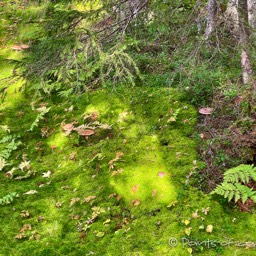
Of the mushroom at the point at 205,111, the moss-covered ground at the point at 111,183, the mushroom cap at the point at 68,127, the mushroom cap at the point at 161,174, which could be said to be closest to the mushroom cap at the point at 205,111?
the mushroom at the point at 205,111

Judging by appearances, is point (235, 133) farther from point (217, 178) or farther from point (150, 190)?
point (150, 190)

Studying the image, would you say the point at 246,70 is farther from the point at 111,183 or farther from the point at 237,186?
the point at 111,183

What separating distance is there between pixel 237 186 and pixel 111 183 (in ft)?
6.55

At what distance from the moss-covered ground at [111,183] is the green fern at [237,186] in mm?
275

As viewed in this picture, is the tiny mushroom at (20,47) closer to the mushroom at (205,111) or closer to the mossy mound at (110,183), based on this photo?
the mossy mound at (110,183)

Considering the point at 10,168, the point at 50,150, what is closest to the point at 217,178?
the point at 50,150

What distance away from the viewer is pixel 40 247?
406 cm

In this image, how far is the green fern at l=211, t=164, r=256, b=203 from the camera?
13.0 ft

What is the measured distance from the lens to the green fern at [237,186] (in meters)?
3.96

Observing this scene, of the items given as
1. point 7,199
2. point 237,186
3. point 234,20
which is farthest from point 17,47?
point 237,186

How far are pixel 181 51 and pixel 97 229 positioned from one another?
5593mm

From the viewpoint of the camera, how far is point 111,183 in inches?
195

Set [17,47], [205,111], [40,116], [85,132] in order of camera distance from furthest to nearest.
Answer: [17,47] < [40,116] < [85,132] < [205,111]

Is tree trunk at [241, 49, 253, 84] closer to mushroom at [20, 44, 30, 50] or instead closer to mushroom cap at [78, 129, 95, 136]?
mushroom cap at [78, 129, 95, 136]
